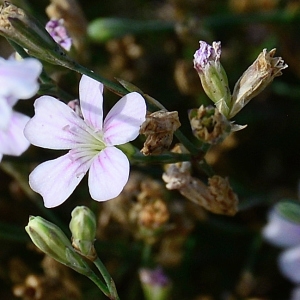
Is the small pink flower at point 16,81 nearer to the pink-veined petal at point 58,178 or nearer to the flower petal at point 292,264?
the pink-veined petal at point 58,178

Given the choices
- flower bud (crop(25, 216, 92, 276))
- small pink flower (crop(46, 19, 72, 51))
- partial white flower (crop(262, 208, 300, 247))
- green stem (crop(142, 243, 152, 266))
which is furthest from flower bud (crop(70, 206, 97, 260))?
partial white flower (crop(262, 208, 300, 247))

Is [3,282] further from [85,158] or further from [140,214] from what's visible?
[85,158]

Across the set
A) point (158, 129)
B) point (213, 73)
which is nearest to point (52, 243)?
point (158, 129)

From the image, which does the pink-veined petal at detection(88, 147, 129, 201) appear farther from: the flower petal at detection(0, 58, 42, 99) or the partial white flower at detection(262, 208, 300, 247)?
the partial white flower at detection(262, 208, 300, 247)

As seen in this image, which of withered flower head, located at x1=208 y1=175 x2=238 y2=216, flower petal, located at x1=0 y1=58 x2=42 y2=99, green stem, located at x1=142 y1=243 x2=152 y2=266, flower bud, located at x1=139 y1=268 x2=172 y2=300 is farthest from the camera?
green stem, located at x1=142 y1=243 x2=152 y2=266

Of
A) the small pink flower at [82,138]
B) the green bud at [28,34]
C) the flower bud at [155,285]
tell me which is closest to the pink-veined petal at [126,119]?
the small pink flower at [82,138]

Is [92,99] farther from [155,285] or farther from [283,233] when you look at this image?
[283,233]

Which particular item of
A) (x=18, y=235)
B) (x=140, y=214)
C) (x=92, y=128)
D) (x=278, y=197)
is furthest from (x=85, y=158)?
(x=278, y=197)

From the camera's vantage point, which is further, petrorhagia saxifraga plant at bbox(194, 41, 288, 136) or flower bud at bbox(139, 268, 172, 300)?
flower bud at bbox(139, 268, 172, 300)
